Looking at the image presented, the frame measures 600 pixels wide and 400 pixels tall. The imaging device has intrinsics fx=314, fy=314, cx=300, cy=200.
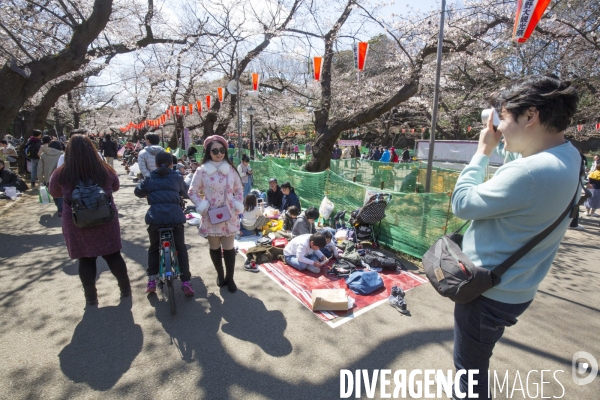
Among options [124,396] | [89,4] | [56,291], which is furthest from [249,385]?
[89,4]

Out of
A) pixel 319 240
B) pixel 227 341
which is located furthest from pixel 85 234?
pixel 319 240

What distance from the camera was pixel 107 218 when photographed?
3.02 metres

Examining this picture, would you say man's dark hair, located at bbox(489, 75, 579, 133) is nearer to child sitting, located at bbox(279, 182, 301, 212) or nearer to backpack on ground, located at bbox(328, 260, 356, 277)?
backpack on ground, located at bbox(328, 260, 356, 277)

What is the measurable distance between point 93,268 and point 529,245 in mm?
3741

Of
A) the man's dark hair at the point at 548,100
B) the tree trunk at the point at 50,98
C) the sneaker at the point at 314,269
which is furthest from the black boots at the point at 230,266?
the tree trunk at the point at 50,98

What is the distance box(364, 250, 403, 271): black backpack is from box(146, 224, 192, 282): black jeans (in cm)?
267

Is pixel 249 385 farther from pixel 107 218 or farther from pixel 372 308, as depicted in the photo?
Answer: pixel 107 218

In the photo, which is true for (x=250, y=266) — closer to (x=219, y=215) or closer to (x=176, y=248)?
(x=176, y=248)

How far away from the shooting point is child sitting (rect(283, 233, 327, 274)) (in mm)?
4559

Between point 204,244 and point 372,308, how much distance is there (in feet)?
10.5

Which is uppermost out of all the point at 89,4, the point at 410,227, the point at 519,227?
the point at 89,4

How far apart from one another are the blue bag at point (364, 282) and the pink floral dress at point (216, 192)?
1.69 metres

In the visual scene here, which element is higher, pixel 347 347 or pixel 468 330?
pixel 468 330

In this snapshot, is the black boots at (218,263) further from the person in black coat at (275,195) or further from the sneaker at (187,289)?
the person in black coat at (275,195)
